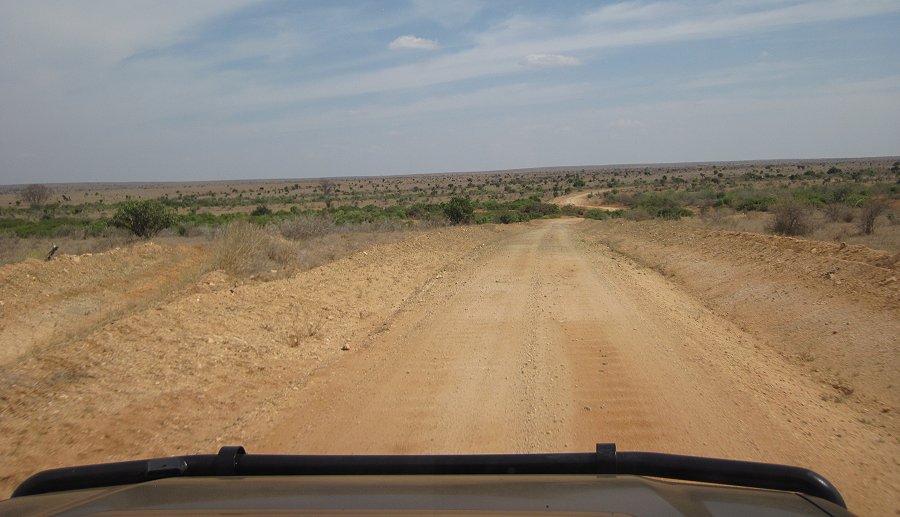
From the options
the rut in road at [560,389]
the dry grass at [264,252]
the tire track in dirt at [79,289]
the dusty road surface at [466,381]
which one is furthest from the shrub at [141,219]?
the rut in road at [560,389]

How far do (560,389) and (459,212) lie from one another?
3390cm

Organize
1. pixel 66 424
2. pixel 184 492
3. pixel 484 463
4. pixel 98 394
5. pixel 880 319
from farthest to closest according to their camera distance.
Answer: pixel 880 319
pixel 98 394
pixel 66 424
pixel 484 463
pixel 184 492

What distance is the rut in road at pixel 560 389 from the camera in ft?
19.6

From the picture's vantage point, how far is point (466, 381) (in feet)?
26.1

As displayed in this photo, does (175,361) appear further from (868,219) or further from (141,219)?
(141,219)

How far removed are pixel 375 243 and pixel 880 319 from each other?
1805 cm

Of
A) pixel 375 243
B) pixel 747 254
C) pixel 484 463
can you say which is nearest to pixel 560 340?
pixel 484 463

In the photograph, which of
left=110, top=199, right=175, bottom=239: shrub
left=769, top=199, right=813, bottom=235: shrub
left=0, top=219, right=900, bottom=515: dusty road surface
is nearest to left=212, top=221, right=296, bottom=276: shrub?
left=0, top=219, right=900, bottom=515: dusty road surface

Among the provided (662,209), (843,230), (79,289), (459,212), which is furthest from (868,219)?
(79,289)

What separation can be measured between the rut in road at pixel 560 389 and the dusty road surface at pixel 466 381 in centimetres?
3

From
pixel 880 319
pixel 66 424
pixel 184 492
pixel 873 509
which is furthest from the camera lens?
pixel 880 319

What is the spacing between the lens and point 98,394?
291 inches

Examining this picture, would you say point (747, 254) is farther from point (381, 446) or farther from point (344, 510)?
point (344, 510)

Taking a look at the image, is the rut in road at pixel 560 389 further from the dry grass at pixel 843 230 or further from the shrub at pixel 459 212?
the shrub at pixel 459 212
